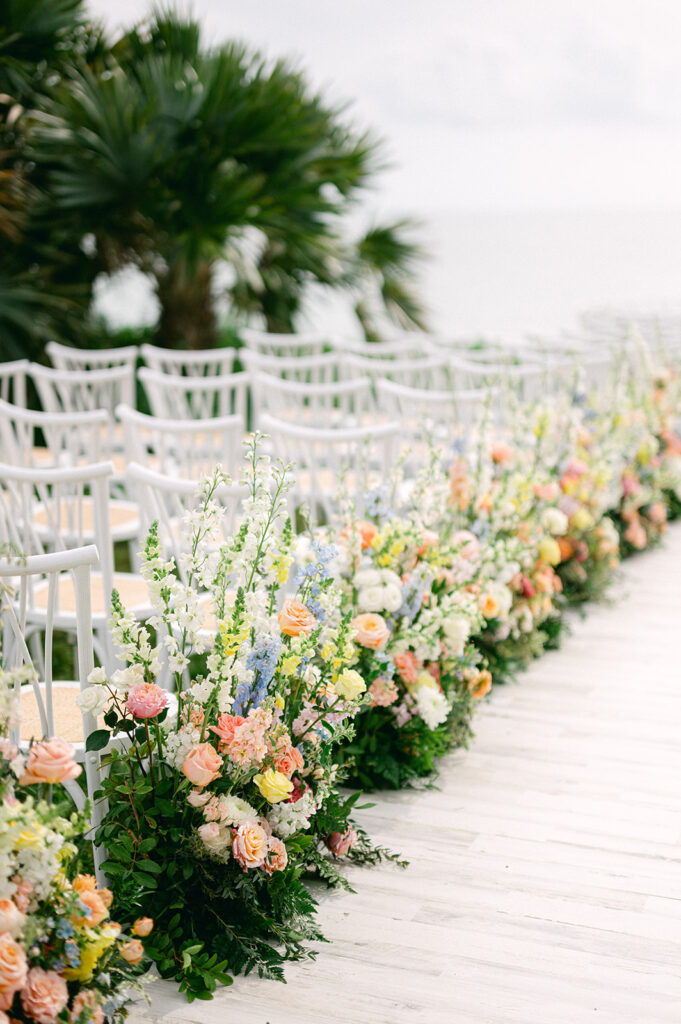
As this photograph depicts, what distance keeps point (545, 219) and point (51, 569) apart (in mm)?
46186

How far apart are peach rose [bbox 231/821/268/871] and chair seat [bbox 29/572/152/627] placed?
2.56 feet

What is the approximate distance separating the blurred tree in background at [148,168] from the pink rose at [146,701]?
4262 mm

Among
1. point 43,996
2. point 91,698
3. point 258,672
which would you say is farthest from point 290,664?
point 43,996

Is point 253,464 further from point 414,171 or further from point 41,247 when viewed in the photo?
point 414,171

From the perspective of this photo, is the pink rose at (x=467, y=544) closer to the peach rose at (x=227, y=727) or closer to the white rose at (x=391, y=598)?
the white rose at (x=391, y=598)

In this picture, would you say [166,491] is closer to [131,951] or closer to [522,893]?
[131,951]

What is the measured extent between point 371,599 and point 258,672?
0.58 meters

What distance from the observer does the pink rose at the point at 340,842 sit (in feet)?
7.92

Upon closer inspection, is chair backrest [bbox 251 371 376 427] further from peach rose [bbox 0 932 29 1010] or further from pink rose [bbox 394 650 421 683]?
peach rose [bbox 0 932 29 1010]

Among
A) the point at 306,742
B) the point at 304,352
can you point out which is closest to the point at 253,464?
the point at 306,742

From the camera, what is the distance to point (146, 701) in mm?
1939

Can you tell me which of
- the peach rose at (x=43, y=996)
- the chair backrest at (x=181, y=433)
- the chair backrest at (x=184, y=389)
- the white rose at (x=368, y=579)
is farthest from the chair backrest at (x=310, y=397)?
the peach rose at (x=43, y=996)

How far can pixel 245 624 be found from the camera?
1.99 meters

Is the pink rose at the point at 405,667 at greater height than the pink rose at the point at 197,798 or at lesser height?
greater
